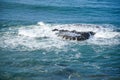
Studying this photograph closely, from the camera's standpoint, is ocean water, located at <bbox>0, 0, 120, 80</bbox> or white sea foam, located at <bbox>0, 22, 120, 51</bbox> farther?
white sea foam, located at <bbox>0, 22, 120, 51</bbox>

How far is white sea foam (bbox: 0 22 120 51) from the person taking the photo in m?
24.4

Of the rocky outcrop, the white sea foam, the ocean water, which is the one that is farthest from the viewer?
the rocky outcrop

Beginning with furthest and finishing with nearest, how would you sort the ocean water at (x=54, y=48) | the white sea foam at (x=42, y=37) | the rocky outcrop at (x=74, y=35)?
the rocky outcrop at (x=74, y=35)
the white sea foam at (x=42, y=37)
the ocean water at (x=54, y=48)

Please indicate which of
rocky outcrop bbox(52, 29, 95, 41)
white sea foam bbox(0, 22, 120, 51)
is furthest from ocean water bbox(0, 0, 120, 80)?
rocky outcrop bbox(52, 29, 95, 41)

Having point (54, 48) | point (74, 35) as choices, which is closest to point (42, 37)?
point (74, 35)

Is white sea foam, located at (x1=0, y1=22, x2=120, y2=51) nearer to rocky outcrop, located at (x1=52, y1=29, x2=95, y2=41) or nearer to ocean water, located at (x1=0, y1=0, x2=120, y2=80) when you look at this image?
ocean water, located at (x1=0, y1=0, x2=120, y2=80)

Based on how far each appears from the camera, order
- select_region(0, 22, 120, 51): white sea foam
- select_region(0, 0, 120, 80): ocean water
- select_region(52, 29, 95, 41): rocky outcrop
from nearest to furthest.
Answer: select_region(0, 0, 120, 80): ocean water, select_region(0, 22, 120, 51): white sea foam, select_region(52, 29, 95, 41): rocky outcrop

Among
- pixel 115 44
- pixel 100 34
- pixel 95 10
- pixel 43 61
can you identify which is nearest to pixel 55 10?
pixel 95 10

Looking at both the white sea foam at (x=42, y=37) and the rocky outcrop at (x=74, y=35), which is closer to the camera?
the white sea foam at (x=42, y=37)

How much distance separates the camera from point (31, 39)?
1033 inches

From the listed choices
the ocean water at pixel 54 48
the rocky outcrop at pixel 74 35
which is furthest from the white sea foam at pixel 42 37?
the rocky outcrop at pixel 74 35

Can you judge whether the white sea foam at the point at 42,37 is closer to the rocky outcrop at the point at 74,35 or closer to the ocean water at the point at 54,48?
the ocean water at the point at 54,48

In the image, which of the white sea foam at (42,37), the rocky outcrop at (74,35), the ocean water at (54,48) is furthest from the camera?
the rocky outcrop at (74,35)

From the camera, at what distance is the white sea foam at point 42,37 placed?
80.0 ft
